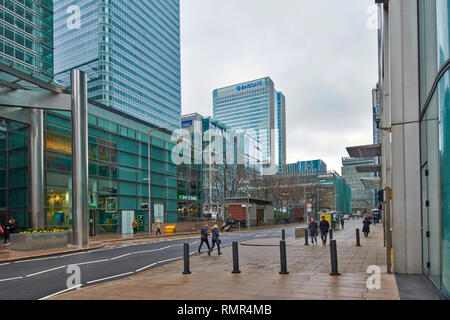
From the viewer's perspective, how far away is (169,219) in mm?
45312

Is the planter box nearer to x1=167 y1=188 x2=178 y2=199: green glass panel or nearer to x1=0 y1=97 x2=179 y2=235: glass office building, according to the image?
x1=0 y1=97 x2=179 y2=235: glass office building

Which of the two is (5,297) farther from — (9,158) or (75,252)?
(9,158)

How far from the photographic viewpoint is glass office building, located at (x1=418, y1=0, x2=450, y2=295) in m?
6.79

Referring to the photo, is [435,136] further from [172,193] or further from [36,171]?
[172,193]

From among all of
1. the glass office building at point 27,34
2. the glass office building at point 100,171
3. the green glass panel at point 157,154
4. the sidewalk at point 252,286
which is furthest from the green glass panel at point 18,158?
the glass office building at point 27,34

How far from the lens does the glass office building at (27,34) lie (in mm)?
58062

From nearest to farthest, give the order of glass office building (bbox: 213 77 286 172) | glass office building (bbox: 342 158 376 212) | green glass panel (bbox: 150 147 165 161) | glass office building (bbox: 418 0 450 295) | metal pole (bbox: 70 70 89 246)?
glass office building (bbox: 418 0 450 295) < metal pole (bbox: 70 70 89 246) < green glass panel (bbox: 150 147 165 161) < glass office building (bbox: 342 158 376 212) < glass office building (bbox: 213 77 286 172)

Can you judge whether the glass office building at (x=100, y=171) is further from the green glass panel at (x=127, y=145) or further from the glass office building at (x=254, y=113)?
the glass office building at (x=254, y=113)

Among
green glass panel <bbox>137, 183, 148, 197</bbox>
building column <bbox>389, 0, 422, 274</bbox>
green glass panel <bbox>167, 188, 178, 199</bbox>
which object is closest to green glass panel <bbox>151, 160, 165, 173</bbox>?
green glass panel <bbox>137, 183, 148, 197</bbox>

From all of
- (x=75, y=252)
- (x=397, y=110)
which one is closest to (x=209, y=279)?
(x=397, y=110)

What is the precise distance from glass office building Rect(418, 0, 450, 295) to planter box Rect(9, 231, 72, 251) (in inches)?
729

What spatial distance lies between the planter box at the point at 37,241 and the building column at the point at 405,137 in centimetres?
1776

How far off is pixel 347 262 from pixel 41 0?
68798 millimetres

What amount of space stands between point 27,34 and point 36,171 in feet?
155
